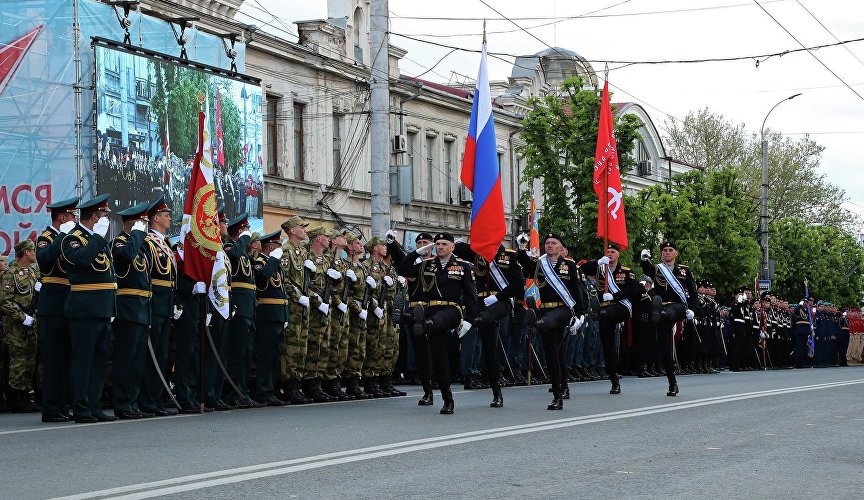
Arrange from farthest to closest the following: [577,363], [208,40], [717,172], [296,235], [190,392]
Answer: [717,172] < [208,40] < [577,363] < [296,235] < [190,392]

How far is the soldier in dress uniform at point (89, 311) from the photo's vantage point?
12.4m

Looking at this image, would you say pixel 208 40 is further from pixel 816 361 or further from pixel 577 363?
pixel 816 361

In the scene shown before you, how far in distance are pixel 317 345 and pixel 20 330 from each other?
315 centimetres

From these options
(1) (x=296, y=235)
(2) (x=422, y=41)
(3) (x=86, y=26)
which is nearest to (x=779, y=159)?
(2) (x=422, y=41)

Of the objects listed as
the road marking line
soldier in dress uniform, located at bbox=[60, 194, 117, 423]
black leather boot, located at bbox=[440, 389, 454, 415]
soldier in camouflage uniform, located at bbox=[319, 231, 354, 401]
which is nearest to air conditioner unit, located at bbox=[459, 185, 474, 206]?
soldier in camouflage uniform, located at bbox=[319, 231, 354, 401]

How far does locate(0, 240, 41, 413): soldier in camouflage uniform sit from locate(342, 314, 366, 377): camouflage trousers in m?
3.48

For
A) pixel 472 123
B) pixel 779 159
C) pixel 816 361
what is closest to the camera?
pixel 472 123

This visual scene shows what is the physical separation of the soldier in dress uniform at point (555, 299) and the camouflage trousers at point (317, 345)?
239 centimetres

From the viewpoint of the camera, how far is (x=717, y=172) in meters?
51.6

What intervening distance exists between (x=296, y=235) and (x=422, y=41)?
18.4 metres

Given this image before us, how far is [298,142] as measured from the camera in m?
35.8

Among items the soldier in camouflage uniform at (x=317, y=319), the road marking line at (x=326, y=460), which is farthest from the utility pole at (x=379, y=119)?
the road marking line at (x=326, y=460)

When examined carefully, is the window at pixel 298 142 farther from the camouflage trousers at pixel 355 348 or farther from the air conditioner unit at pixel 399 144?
the camouflage trousers at pixel 355 348

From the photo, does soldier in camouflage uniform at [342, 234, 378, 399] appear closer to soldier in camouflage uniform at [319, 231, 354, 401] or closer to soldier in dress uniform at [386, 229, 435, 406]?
soldier in camouflage uniform at [319, 231, 354, 401]
